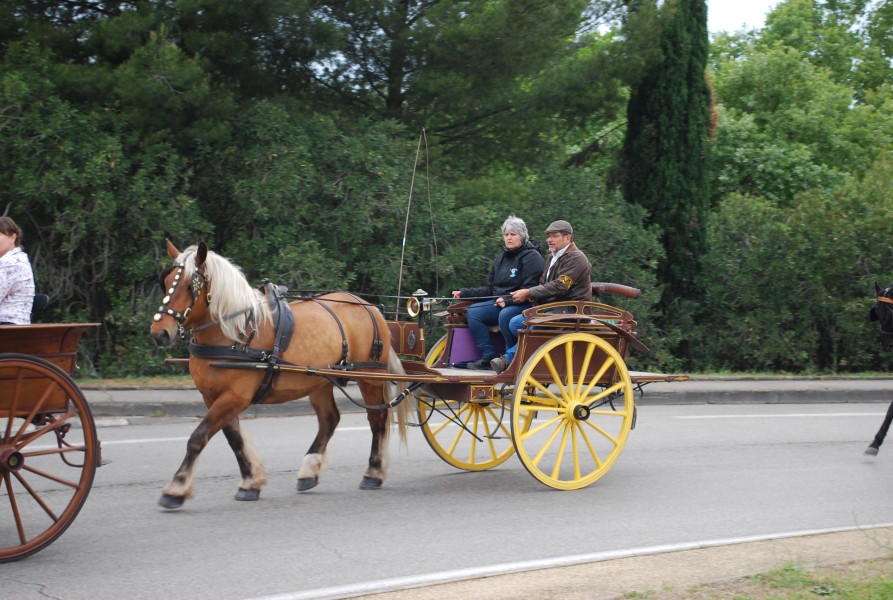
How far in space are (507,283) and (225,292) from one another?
9.01 ft

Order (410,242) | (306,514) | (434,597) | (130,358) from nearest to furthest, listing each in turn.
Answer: (434,597) → (306,514) → (130,358) → (410,242)

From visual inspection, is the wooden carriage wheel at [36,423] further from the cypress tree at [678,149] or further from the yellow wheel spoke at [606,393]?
the cypress tree at [678,149]

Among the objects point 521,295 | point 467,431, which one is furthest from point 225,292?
point 467,431

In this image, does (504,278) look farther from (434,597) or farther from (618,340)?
(434,597)

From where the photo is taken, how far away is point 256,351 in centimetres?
723

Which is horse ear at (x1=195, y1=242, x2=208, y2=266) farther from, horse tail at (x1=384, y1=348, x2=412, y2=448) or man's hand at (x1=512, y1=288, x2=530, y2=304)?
man's hand at (x1=512, y1=288, x2=530, y2=304)

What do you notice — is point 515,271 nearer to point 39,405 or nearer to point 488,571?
point 488,571

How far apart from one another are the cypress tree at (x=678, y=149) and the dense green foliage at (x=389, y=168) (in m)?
0.05

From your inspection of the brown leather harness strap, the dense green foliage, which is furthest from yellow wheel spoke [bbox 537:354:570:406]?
the dense green foliage

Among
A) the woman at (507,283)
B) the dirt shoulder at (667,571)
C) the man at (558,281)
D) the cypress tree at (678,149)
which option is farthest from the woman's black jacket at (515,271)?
the cypress tree at (678,149)

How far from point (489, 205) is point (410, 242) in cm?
170

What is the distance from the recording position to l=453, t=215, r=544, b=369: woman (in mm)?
8625

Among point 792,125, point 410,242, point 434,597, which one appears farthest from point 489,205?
point 792,125

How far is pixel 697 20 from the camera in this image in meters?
19.3
